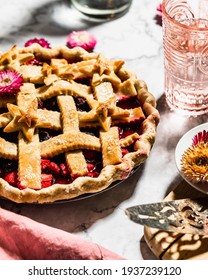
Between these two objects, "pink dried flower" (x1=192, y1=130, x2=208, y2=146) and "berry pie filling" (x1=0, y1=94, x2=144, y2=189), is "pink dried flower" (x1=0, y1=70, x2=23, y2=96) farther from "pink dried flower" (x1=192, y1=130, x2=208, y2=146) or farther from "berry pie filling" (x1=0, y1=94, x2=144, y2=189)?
"pink dried flower" (x1=192, y1=130, x2=208, y2=146)

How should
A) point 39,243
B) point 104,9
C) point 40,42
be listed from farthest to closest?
point 104,9
point 40,42
point 39,243

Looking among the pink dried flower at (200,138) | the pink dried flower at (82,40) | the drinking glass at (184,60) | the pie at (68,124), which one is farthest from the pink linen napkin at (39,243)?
the pink dried flower at (82,40)

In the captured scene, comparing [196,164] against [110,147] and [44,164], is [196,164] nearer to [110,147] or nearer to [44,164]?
[110,147]

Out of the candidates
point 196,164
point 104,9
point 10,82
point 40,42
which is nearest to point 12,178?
point 10,82

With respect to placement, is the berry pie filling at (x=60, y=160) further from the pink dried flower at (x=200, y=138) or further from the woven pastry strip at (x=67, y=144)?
the pink dried flower at (x=200, y=138)

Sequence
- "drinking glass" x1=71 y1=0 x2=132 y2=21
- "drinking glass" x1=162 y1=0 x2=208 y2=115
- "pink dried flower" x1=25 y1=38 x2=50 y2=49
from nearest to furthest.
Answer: "drinking glass" x1=162 y1=0 x2=208 y2=115
"pink dried flower" x1=25 y1=38 x2=50 y2=49
"drinking glass" x1=71 y1=0 x2=132 y2=21

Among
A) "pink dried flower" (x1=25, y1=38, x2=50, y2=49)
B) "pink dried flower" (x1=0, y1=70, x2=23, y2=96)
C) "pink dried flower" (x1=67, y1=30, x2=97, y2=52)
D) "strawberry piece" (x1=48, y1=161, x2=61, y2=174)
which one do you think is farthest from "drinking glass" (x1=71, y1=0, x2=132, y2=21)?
"strawberry piece" (x1=48, y1=161, x2=61, y2=174)

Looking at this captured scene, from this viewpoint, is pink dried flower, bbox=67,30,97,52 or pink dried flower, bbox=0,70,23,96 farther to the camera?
pink dried flower, bbox=67,30,97,52
